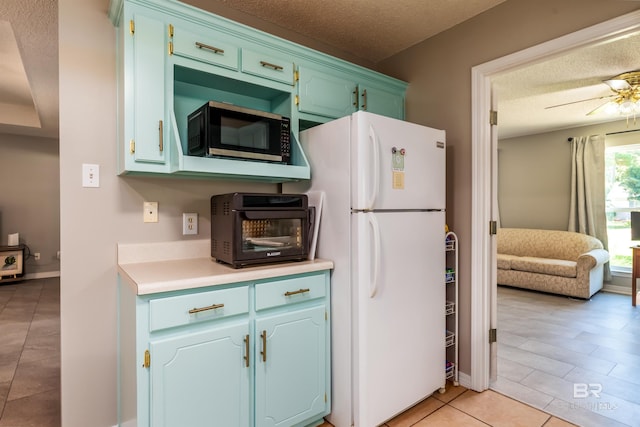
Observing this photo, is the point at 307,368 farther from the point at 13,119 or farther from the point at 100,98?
the point at 13,119

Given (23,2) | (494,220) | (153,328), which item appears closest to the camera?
(153,328)

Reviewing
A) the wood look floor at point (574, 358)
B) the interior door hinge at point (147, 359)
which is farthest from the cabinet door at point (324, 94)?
the wood look floor at point (574, 358)

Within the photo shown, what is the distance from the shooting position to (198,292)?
1446 mm

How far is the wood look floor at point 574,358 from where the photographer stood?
2088 mm

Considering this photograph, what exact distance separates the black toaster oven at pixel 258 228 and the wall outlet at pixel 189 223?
16 cm

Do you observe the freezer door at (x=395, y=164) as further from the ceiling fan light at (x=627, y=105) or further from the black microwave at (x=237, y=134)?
the ceiling fan light at (x=627, y=105)

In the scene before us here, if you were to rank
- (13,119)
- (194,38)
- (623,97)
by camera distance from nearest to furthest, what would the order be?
(194,38) → (623,97) → (13,119)

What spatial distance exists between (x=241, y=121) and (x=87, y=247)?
39.9 inches

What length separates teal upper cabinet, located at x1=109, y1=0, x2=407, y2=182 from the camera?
1.59m

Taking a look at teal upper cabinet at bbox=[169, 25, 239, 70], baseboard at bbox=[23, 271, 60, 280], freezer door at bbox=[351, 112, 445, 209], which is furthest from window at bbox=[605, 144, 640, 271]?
baseboard at bbox=[23, 271, 60, 280]

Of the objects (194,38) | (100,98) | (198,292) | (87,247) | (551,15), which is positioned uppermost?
(551,15)

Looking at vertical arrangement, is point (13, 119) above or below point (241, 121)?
above

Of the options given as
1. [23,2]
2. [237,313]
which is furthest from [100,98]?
[237,313]

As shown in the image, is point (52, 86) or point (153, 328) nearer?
point (153, 328)
